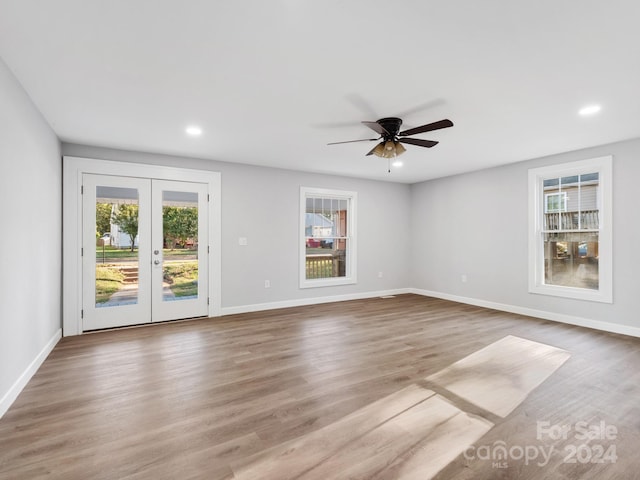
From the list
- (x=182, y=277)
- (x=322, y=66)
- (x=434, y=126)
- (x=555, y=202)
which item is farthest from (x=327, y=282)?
(x=322, y=66)

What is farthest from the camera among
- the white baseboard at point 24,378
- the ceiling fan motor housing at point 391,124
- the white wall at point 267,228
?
the white wall at point 267,228

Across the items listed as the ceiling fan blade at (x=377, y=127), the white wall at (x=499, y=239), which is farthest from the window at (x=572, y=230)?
the ceiling fan blade at (x=377, y=127)

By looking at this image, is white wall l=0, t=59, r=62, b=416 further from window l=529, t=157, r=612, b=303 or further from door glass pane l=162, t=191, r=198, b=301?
window l=529, t=157, r=612, b=303

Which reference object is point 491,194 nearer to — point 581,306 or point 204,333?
point 581,306

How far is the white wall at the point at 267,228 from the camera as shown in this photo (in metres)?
5.28

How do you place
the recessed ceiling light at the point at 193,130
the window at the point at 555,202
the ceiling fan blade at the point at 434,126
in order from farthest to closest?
1. the window at the point at 555,202
2. the recessed ceiling light at the point at 193,130
3. the ceiling fan blade at the point at 434,126

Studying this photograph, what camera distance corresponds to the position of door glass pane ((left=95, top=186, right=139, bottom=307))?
4.42 metres

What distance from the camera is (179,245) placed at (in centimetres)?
492

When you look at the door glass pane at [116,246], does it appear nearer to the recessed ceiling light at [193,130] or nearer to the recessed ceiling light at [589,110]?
the recessed ceiling light at [193,130]

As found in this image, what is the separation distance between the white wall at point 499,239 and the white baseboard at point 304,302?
868 mm

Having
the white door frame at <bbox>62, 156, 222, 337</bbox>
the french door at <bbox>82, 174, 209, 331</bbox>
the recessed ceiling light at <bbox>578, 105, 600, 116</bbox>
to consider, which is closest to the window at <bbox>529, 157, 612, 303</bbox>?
the recessed ceiling light at <bbox>578, 105, 600, 116</bbox>

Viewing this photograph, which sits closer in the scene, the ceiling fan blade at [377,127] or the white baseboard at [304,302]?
the ceiling fan blade at [377,127]

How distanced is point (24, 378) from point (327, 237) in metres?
4.74

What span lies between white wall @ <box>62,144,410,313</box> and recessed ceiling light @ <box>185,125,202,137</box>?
3.81 feet
